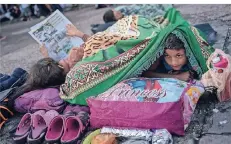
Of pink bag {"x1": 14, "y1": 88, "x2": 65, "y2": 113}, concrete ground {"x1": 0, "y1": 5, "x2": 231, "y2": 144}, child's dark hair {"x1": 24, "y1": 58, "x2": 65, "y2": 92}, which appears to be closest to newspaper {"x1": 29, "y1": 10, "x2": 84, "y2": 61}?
child's dark hair {"x1": 24, "y1": 58, "x2": 65, "y2": 92}

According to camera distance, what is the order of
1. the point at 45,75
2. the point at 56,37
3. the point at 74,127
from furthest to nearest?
the point at 56,37 → the point at 45,75 → the point at 74,127

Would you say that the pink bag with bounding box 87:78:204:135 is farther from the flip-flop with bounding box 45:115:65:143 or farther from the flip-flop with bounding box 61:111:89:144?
the flip-flop with bounding box 45:115:65:143

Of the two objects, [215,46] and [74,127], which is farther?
[215,46]

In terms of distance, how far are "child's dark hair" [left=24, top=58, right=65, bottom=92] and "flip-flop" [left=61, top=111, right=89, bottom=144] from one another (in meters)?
0.57

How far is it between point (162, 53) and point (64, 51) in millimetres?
1210

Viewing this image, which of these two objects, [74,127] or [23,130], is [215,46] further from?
[23,130]

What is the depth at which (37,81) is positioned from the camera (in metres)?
3.29

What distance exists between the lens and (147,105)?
256 centimetres

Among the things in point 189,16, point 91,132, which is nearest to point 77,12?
point 189,16

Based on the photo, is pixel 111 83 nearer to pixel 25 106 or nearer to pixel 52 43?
pixel 25 106

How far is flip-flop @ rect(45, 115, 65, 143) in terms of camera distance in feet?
8.95

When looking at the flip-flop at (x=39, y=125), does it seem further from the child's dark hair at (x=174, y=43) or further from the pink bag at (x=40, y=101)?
the child's dark hair at (x=174, y=43)

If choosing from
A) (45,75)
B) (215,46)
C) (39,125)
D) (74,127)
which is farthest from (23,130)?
(215,46)

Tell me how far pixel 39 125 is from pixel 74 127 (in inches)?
11.1
